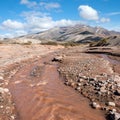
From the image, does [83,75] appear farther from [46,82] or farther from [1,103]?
[1,103]

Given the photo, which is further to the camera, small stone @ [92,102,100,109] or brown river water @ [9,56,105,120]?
small stone @ [92,102,100,109]

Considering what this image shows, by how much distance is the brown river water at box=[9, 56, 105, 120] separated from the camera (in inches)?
613

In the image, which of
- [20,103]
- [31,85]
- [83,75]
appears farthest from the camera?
[83,75]

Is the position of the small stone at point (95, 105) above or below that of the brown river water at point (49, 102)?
above

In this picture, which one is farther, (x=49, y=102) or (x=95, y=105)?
(x=49, y=102)

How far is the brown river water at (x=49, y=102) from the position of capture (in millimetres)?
15580

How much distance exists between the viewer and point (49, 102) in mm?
18719

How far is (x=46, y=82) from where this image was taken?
2606 cm

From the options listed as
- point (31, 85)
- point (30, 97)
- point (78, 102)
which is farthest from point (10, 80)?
point (78, 102)

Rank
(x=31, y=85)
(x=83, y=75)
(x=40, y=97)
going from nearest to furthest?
(x=40, y=97), (x=31, y=85), (x=83, y=75)

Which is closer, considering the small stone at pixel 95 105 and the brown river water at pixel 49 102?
Result: the brown river water at pixel 49 102

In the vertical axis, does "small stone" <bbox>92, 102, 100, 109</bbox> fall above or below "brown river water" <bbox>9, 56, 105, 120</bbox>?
above

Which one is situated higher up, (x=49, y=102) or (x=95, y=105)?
(x=95, y=105)

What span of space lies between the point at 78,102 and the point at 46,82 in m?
8.48
